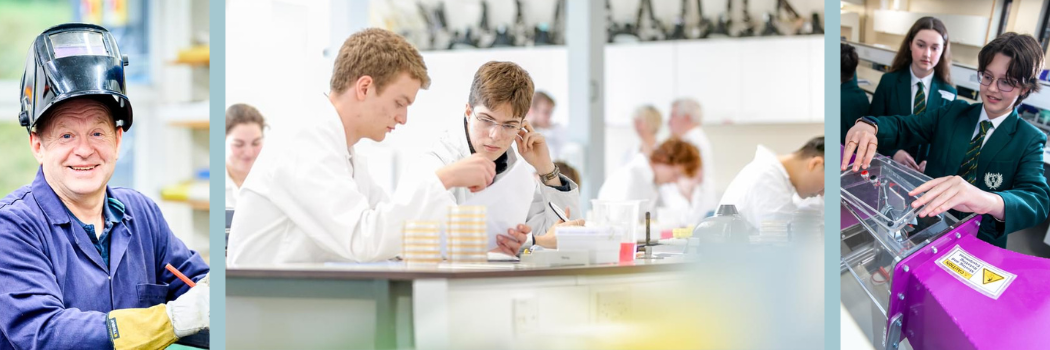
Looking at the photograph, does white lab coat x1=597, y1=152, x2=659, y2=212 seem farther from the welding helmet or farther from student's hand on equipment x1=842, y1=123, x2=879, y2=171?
the welding helmet

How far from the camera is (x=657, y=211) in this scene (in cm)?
230

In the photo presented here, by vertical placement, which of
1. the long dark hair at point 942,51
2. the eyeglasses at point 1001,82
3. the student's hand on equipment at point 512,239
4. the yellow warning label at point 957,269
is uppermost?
the long dark hair at point 942,51

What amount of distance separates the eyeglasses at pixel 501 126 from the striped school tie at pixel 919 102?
1212 mm

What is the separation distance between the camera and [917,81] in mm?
2566

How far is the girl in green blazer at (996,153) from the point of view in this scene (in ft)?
8.14

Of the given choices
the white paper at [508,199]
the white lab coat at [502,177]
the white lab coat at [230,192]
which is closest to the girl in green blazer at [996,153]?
the white lab coat at [502,177]

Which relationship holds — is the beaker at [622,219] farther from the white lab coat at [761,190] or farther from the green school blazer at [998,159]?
the green school blazer at [998,159]

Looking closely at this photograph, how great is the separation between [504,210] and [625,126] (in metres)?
0.41

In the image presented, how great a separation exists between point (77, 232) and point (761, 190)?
6.25ft

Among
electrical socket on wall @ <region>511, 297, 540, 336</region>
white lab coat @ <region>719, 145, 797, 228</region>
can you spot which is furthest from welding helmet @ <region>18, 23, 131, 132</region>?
white lab coat @ <region>719, 145, 797, 228</region>

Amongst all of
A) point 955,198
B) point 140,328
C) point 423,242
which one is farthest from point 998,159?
point 140,328

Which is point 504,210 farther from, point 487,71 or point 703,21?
point 703,21

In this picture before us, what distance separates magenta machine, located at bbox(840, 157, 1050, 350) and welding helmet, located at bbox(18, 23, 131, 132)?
2156 millimetres

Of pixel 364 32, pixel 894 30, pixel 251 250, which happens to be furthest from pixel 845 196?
pixel 251 250
